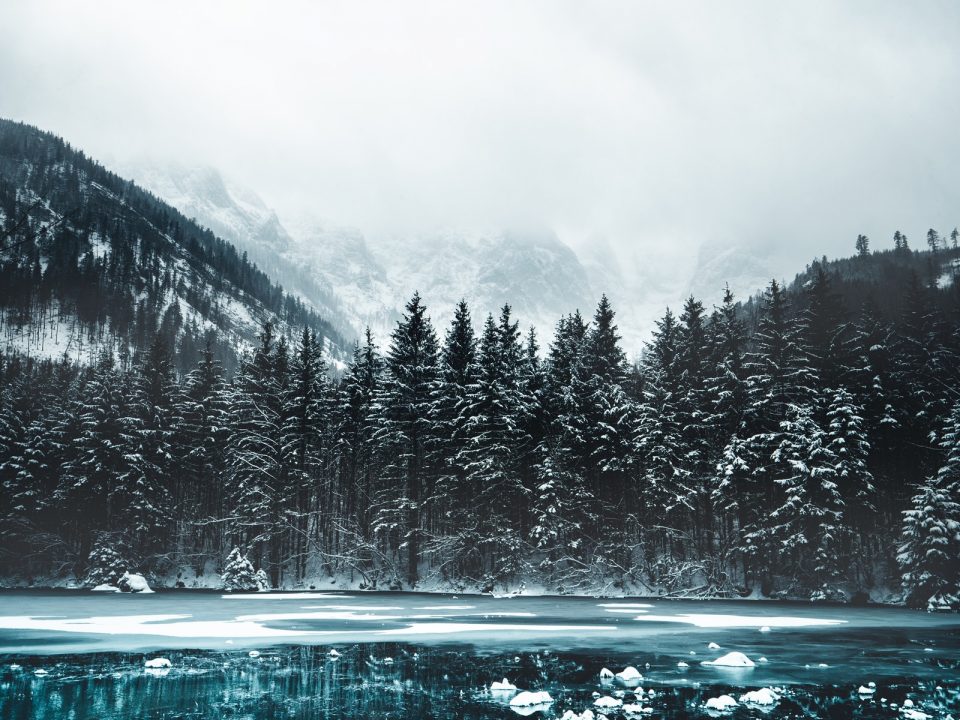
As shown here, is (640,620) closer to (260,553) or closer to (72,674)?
(72,674)

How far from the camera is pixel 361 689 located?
14.3 meters

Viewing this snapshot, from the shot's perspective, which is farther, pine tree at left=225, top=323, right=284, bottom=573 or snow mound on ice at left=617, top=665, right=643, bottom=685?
pine tree at left=225, top=323, right=284, bottom=573

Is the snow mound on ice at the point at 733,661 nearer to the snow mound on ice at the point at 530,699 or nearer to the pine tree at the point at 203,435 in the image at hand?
the snow mound on ice at the point at 530,699

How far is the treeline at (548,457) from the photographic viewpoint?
41.4m

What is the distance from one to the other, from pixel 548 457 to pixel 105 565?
33.3 meters

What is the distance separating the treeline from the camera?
41375 millimetres

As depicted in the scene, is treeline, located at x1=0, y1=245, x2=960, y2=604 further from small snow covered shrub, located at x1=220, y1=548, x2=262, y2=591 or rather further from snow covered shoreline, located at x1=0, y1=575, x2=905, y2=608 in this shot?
small snow covered shrub, located at x1=220, y1=548, x2=262, y2=591

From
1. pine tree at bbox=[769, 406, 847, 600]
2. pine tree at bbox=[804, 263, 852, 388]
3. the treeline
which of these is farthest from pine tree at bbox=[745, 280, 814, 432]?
pine tree at bbox=[769, 406, 847, 600]

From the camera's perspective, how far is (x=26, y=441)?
5356 cm

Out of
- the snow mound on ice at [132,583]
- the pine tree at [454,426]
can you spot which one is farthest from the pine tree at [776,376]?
the snow mound on ice at [132,583]

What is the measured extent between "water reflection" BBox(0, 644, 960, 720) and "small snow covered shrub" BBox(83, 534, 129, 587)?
35697mm

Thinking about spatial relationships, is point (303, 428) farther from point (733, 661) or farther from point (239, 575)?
point (733, 661)

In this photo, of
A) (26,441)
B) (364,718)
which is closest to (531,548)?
(364,718)

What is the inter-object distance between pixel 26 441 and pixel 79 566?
428 inches
